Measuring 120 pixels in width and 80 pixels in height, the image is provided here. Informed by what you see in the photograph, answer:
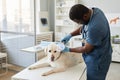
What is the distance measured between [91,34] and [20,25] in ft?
6.90

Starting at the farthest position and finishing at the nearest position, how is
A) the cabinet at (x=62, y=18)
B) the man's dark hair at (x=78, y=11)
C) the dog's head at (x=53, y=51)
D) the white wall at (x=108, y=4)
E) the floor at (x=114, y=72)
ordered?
the cabinet at (x=62, y=18), the white wall at (x=108, y=4), the floor at (x=114, y=72), the dog's head at (x=53, y=51), the man's dark hair at (x=78, y=11)

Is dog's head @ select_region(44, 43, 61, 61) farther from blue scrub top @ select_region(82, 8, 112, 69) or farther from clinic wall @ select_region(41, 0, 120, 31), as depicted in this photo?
clinic wall @ select_region(41, 0, 120, 31)

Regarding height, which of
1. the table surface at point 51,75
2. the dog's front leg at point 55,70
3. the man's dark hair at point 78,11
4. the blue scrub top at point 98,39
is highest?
the man's dark hair at point 78,11

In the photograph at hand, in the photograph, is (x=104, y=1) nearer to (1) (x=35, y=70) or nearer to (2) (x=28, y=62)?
(2) (x=28, y=62)

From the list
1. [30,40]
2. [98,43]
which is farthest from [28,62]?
[98,43]

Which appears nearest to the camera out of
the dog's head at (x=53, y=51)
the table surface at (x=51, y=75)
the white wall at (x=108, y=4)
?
the table surface at (x=51, y=75)

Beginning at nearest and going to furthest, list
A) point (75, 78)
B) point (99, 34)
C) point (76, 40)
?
point (99, 34), point (75, 78), point (76, 40)

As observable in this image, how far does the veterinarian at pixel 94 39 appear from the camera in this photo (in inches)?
57.1

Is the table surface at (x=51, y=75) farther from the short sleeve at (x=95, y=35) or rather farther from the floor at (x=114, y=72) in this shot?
the floor at (x=114, y=72)

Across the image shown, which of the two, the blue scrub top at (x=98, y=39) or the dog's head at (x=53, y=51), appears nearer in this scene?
the blue scrub top at (x=98, y=39)

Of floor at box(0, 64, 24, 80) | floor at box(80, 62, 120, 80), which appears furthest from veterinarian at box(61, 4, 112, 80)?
floor at box(0, 64, 24, 80)

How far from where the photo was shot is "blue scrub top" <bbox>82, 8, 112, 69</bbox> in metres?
1.46

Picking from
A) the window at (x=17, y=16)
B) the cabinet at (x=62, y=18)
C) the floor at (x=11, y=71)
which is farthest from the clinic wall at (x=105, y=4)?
the floor at (x=11, y=71)

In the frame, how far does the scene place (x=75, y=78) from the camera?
5.27ft
